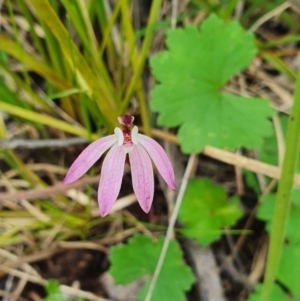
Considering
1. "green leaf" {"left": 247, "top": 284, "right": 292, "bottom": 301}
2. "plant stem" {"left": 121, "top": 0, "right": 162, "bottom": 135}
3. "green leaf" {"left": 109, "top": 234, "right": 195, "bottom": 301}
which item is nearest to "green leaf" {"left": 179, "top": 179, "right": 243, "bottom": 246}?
"green leaf" {"left": 109, "top": 234, "right": 195, "bottom": 301}

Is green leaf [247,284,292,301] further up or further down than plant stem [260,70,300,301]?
further down

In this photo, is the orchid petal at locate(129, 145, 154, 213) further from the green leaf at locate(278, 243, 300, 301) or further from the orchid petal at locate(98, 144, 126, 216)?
the green leaf at locate(278, 243, 300, 301)

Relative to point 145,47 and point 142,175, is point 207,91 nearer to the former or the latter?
point 145,47

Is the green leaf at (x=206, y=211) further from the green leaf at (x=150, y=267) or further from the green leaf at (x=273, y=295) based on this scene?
the green leaf at (x=273, y=295)

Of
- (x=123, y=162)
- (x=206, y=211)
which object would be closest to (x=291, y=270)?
(x=206, y=211)

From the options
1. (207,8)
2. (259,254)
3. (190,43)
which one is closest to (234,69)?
(190,43)

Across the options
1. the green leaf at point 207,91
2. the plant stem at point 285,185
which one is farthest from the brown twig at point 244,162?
the plant stem at point 285,185
